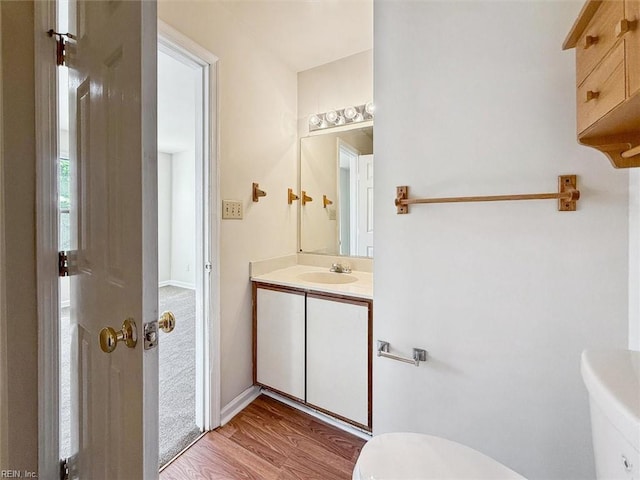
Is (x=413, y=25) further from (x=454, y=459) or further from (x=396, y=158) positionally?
(x=454, y=459)

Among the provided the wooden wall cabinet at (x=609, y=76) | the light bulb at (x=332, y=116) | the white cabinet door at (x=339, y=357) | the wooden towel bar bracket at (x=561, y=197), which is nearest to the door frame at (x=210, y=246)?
the white cabinet door at (x=339, y=357)

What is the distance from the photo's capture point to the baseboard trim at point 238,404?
1700 mm

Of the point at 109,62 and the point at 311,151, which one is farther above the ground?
the point at 311,151

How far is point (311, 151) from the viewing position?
91.4 inches

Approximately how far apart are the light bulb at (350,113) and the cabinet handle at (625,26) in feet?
5.31

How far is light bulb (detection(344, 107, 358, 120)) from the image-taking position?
2.09m

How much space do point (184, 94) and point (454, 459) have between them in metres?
3.26

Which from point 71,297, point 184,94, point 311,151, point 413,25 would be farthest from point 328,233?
point 184,94

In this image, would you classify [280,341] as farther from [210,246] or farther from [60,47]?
[60,47]

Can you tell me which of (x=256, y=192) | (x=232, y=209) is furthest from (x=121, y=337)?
(x=256, y=192)

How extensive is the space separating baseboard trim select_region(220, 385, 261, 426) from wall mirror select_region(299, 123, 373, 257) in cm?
109

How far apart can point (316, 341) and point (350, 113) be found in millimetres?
1607

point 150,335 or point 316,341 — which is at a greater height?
point 150,335

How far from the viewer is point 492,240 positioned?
1.07 metres
